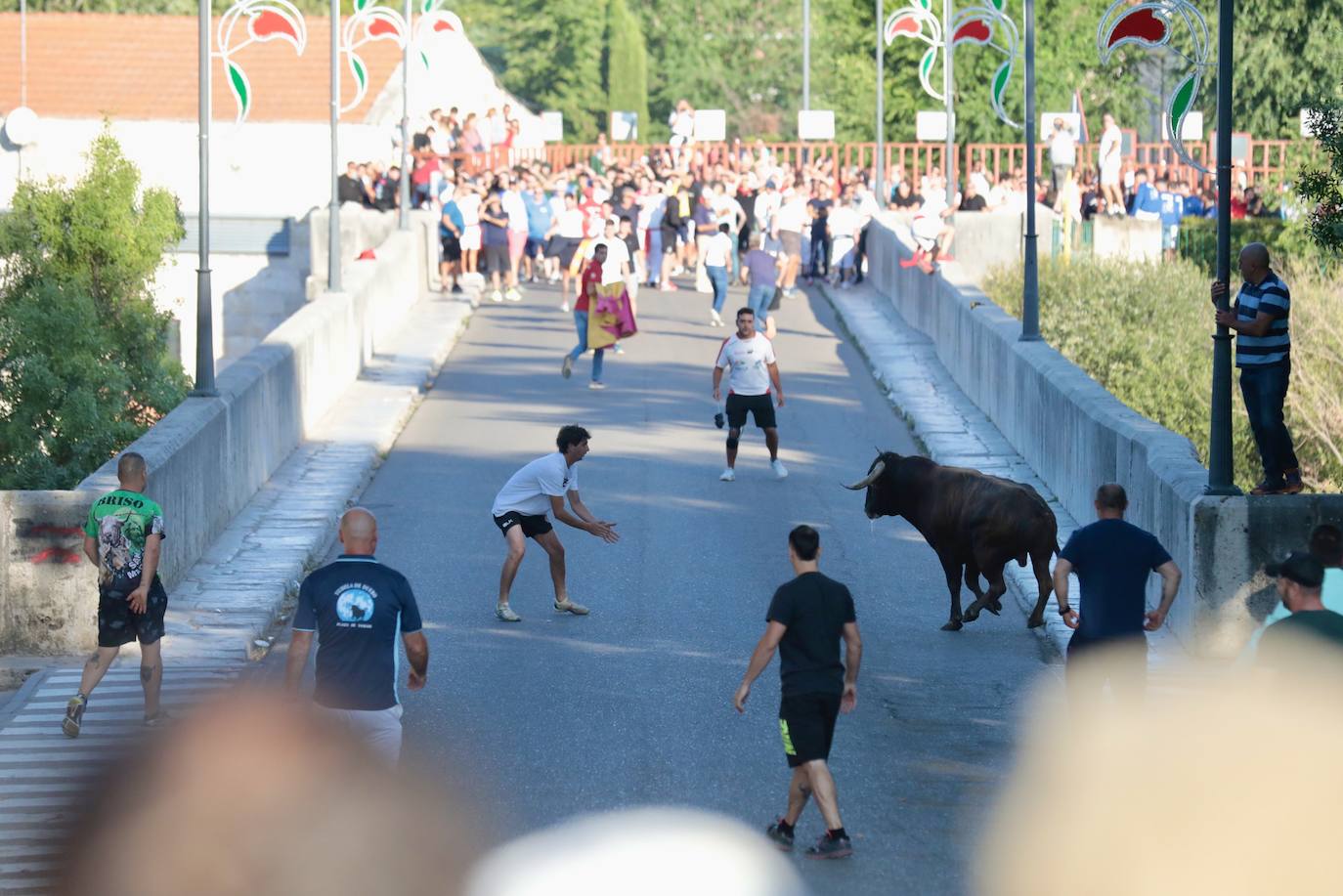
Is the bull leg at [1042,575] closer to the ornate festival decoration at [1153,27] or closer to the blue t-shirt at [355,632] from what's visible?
the blue t-shirt at [355,632]

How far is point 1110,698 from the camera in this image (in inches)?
422

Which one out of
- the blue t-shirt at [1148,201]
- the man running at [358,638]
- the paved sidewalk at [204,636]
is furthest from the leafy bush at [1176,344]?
the man running at [358,638]

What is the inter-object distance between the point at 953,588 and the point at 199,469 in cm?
605

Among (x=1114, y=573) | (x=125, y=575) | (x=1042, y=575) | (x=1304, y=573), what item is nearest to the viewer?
(x=1304, y=573)

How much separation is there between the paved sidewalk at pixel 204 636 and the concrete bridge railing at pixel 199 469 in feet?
0.85

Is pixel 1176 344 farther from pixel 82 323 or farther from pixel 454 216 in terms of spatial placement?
pixel 454 216

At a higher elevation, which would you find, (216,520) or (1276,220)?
(1276,220)

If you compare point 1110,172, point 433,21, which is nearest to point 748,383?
point 433,21

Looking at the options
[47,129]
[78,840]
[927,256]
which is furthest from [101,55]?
[78,840]

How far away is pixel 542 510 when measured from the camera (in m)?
14.6

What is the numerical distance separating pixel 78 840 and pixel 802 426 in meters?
14.5

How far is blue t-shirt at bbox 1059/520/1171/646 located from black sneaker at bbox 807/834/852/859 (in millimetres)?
1905

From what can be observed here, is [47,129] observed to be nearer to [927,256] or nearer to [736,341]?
[927,256]

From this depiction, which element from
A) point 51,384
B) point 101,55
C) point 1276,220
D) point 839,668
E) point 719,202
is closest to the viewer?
point 839,668
